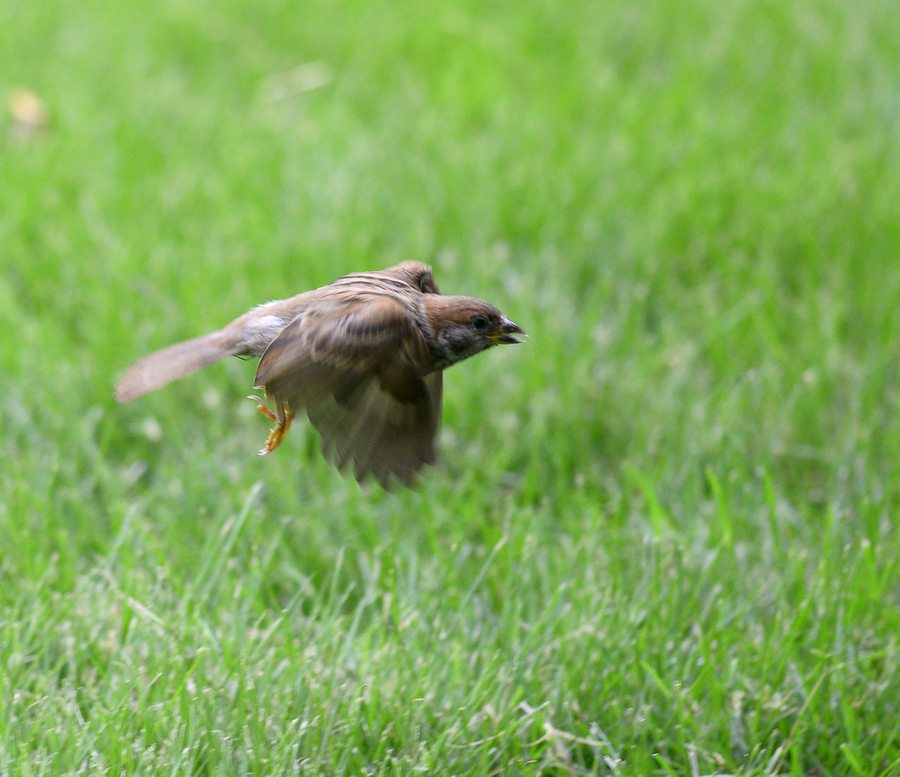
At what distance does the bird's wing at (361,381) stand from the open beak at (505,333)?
210mm

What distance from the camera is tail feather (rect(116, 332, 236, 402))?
279cm

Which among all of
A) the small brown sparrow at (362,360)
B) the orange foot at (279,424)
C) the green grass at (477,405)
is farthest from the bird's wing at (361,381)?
the green grass at (477,405)

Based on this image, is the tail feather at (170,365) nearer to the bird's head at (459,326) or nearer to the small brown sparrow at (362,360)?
the small brown sparrow at (362,360)

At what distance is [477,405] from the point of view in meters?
4.16

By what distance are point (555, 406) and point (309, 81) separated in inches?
127

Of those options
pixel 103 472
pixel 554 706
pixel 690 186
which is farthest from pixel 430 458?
pixel 690 186

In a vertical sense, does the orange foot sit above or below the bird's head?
below

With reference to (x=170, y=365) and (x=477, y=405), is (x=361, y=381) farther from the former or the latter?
(x=477, y=405)

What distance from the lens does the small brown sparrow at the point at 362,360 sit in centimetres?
242

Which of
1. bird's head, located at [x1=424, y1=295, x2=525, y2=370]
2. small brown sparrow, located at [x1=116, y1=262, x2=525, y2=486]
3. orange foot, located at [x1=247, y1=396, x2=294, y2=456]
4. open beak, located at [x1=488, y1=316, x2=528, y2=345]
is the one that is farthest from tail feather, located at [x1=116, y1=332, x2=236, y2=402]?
open beak, located at [x1=488, y1=316, x2=528, y2=345]

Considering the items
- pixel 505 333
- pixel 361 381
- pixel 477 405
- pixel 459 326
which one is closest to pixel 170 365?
pixel 361 381

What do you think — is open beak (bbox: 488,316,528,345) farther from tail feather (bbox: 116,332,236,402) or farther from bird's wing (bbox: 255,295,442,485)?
tail feather (bbox: 116,332,236,402)

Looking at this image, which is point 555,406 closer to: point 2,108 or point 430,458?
point 430,458

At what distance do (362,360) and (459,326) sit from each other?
14.3 inches
